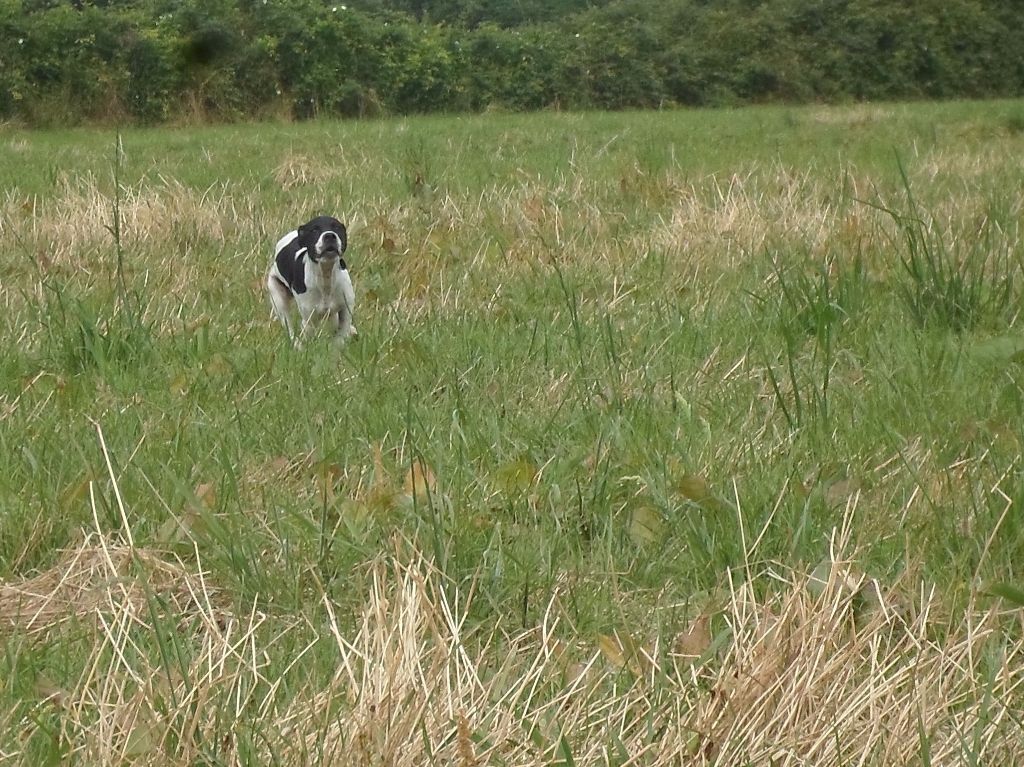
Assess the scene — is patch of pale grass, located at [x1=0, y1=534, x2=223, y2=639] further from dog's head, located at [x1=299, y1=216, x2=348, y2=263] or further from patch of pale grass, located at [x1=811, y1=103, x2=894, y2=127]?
patch of pale grass, located at [x1=811, y1=103, x2=894, y2=127]

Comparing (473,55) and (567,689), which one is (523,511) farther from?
(473,55)

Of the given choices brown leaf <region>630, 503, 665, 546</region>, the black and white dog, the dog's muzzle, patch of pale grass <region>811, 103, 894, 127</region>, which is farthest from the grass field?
patch of pale grass <region>811, 103, 894, 127</region>

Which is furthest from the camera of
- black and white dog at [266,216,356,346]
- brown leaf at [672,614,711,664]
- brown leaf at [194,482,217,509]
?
black and white dog at [266,216,356,346]

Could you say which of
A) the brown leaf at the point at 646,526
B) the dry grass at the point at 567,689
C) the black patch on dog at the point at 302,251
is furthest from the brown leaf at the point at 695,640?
the black patch on dog at the point at 302,251

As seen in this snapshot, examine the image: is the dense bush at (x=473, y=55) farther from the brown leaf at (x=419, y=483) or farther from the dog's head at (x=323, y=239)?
the brown leaf at (x=419, y=483)

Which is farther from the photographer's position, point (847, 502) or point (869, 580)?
point (847, 502)

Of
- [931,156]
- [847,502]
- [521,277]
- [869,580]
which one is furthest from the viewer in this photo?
[931,156]

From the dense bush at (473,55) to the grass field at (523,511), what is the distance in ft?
49.4

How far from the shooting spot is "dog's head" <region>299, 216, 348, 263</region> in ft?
16.5

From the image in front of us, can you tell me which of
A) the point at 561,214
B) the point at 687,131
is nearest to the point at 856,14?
the point at 687,131

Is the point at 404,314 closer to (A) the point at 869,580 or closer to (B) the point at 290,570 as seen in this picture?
(B) the point at 290,570

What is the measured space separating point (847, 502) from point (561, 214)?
4312 millimetres

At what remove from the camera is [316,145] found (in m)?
12.4

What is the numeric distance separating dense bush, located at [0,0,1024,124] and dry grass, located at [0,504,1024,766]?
18.3 m
